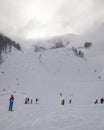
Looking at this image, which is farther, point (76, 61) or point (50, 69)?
point (76, 61)

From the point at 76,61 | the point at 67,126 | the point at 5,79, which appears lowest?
the point at 67,126

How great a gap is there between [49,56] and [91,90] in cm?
6833

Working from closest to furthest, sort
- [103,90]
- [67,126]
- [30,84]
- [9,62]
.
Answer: [67,126], [103,90], [30,84], [9,62]

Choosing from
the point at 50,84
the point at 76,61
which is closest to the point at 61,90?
the point at 50,84

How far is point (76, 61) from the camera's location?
127250mm

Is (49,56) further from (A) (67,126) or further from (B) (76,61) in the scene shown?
(A) (67,126)

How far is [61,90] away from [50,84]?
401 inches

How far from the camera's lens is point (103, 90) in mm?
64250

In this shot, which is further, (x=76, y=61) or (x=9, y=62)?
(x=76, y=61)

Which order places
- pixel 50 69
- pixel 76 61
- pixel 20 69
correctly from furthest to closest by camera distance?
pixel 76 61 < pixel 50 69 < pixel 20 69

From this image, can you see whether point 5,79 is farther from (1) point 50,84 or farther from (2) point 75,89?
(2) point 75,89

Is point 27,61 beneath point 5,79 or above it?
above

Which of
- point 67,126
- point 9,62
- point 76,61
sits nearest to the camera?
point 67,126

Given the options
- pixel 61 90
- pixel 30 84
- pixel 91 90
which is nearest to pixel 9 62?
pixel 30 84
